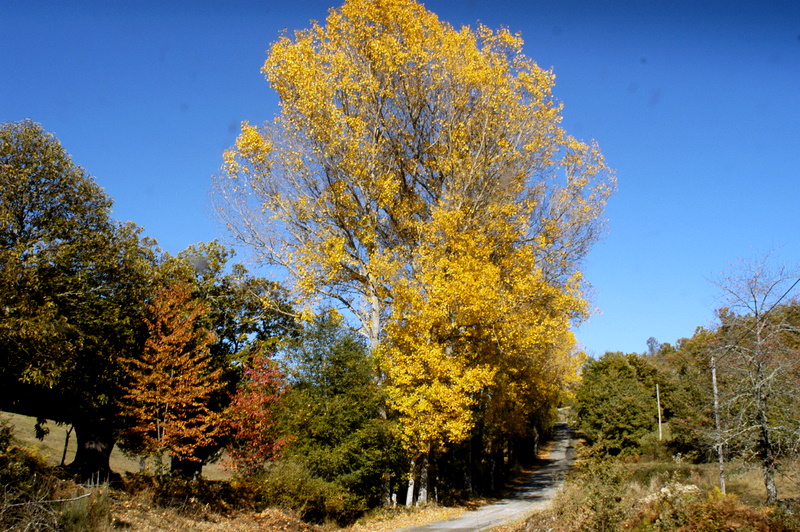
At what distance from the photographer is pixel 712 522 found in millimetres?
8719

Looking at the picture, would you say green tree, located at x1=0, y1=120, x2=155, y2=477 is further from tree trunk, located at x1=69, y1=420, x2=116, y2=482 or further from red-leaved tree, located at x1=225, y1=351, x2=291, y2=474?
red-leaved tree, located at x1=225, y1=351, x2=291, y2=474

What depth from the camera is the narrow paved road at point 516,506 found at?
Answer: 50.8 ft

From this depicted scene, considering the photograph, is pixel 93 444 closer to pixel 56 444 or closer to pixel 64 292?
pixel 64 292

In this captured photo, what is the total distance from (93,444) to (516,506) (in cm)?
1592

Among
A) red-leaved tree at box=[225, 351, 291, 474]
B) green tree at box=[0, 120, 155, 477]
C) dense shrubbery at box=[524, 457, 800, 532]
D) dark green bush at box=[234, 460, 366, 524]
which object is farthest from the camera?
red-leaved tree at box=[225, 351, 291, 474]

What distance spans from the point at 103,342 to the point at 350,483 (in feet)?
29.0

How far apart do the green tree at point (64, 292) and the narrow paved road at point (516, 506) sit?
1019 centimetres

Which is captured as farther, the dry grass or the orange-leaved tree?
the dry grass

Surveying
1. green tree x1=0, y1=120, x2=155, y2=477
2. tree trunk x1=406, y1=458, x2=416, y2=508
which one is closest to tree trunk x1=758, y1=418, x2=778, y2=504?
tree trunk x1=406, y1=458, x2=416, y2=508

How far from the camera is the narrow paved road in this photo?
1547 cm

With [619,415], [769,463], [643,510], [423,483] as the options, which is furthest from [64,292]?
[619,415]

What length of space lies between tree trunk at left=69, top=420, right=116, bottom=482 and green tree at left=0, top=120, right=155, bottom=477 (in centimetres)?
4

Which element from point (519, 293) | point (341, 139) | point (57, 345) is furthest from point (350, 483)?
point (341, 139)

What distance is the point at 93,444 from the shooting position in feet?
65.4
